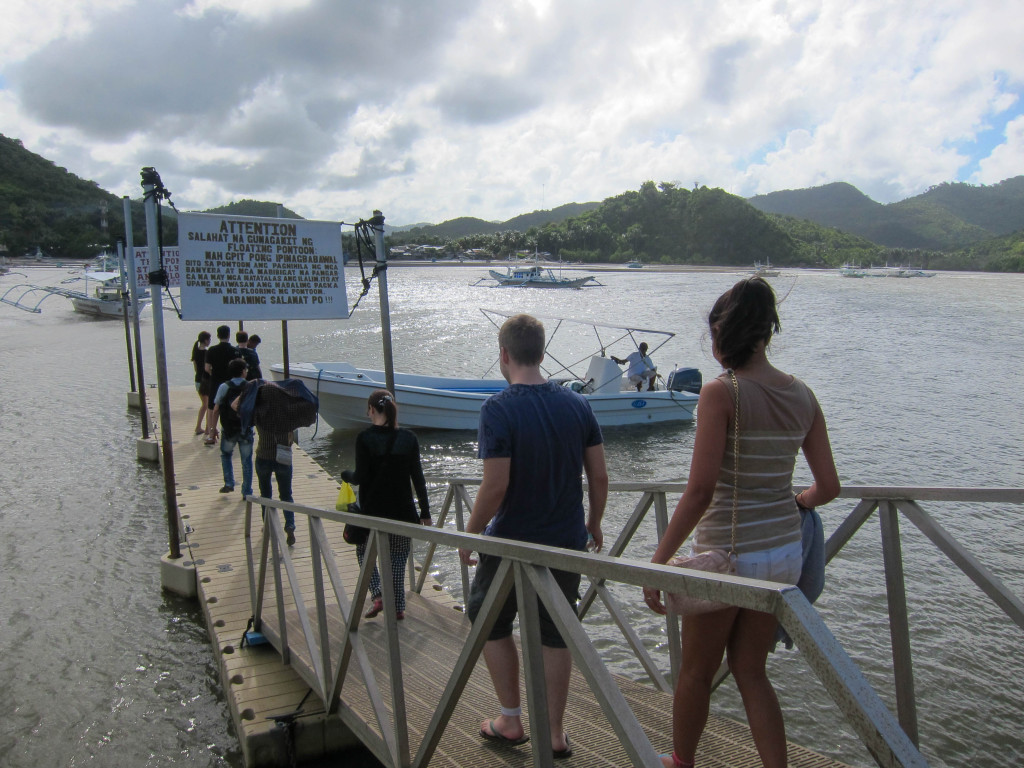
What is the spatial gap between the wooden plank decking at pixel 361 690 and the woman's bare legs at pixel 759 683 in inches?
21.9

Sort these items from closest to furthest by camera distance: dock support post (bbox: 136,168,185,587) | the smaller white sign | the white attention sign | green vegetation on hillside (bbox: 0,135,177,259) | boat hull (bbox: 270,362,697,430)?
dock support post (bbox: 136,168,185,587) < the white attention sign < the smaller white sign < boat hull (bbox: 270,362,697,430) < green vegetation on hillside (bbox: 0,135,177,259)

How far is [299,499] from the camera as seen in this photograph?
9.21 metres

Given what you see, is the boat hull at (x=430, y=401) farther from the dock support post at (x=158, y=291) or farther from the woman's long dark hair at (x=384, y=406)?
the woman's long dark hair at (x=384, y=406)

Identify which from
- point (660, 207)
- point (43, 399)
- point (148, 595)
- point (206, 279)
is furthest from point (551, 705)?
point (660, 207)

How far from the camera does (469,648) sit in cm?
242

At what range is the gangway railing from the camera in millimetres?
1358

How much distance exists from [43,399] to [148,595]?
14329 millimetres

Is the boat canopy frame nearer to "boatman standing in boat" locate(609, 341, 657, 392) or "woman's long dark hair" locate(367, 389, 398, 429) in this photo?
"boatman standing in boat" locate(609, 341, 657, 392)

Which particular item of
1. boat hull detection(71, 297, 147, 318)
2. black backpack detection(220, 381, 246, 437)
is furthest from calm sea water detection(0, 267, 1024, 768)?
boat hull detection(71, 297, 147, 318)

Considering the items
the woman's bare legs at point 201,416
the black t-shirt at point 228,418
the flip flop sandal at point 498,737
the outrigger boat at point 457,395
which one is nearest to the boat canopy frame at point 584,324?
the outrigger boat at point 457,395

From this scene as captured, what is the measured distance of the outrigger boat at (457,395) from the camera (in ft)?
52.1

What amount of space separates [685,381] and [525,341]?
643 inches

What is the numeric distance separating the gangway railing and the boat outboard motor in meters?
14.5

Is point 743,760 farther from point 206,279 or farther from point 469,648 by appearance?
point 206,279
